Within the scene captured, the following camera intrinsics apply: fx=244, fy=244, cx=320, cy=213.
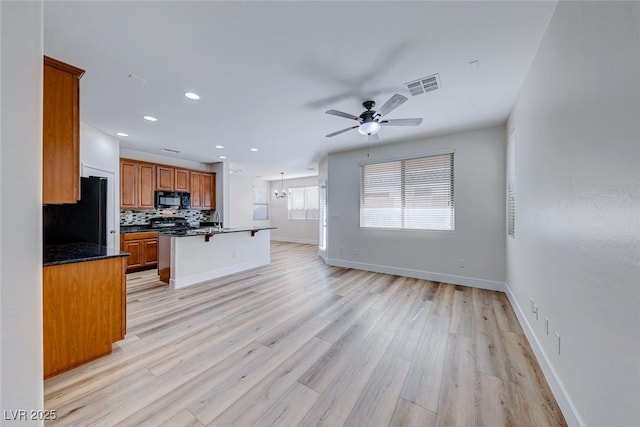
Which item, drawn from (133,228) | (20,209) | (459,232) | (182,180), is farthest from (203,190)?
(20,209)

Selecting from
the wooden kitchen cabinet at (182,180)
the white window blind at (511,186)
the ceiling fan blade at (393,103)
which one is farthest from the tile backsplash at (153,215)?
the white window blind at (511,186)

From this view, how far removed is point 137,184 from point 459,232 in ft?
21.7

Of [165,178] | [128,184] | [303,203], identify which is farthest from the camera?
[303,203]

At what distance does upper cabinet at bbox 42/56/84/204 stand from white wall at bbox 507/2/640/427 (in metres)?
3.22

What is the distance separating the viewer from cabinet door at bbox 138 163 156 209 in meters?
5.43

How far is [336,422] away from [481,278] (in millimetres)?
3658

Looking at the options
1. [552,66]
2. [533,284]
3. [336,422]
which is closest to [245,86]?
[552,66]

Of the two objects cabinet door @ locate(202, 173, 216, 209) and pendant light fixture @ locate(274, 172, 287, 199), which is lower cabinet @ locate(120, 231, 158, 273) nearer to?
cabinet door @ locate(202, 173, 216, 209)

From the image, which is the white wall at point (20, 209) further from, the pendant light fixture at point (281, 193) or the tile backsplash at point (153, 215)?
the pendant light fixture at point (281, 193)

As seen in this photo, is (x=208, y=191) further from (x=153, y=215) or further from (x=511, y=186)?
(x=511, y=186)

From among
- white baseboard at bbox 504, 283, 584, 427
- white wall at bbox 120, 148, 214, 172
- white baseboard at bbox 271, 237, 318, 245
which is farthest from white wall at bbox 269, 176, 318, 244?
white baseboard at bbox 504, 283, 584, 427

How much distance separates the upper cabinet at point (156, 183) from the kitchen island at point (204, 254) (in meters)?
1.71

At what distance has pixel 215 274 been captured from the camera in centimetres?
457

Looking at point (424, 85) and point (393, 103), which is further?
point (424, 85)
